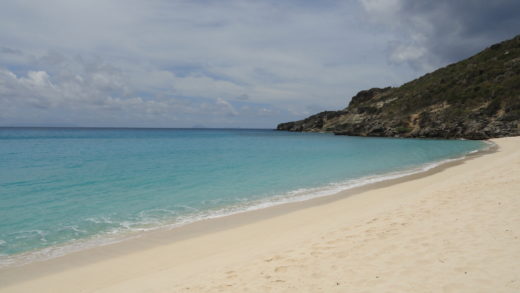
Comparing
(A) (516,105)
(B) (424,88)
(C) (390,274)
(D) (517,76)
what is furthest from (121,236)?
(B) (424,88)

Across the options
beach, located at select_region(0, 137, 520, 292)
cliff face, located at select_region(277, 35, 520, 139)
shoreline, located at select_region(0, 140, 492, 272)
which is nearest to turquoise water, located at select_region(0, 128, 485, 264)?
shoreline, located at select_region(0, 140, 492, 272)

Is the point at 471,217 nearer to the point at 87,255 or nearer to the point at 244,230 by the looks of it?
the point at 244,230

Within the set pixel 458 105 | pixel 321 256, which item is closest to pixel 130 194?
pixel 321 256

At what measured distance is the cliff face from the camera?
200ft

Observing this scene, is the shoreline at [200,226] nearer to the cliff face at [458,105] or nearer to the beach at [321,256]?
the beach at [321,256]

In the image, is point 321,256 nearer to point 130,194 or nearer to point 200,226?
point 200,226

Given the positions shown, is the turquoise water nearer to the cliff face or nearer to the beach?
the beach

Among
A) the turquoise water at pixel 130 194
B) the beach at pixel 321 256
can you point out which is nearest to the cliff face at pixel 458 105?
the turquoise water at pixel 130 194

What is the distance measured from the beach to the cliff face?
63.1 metres

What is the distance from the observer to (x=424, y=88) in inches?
3369

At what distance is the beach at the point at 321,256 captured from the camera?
4.84 metres

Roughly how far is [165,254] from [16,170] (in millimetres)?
22125

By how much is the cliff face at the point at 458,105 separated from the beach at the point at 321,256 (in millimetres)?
63141

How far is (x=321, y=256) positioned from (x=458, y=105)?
259 ft
